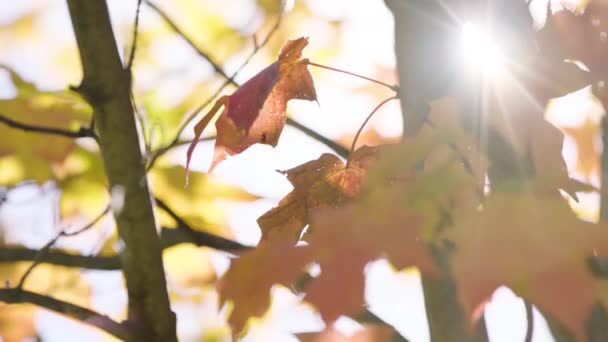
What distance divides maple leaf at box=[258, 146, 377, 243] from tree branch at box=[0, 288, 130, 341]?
0.21 meters

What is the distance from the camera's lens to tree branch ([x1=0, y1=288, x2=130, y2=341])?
31.6 inches

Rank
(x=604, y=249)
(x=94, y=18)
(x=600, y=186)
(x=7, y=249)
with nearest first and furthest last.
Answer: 1. (x=604, y=249)
2. (x=94, y=18)
3. (x=600, y=186)
4. (x=7, y=249)

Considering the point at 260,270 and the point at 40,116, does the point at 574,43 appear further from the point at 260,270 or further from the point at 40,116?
the point at 40,116

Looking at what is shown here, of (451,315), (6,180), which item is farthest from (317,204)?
(6,180)

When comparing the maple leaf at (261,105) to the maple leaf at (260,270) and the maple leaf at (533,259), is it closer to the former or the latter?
the maple leaf at (260,270)

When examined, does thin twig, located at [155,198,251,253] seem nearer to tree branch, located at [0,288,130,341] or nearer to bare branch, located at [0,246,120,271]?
bare branch, located at [0,246,120,271]

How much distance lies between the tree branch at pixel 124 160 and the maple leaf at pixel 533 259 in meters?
0.39

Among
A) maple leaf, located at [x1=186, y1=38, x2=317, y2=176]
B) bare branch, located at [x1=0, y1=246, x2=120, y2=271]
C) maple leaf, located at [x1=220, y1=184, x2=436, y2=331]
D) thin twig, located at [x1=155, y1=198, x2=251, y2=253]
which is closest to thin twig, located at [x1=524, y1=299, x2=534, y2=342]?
maple leaf, located at [x1=220, y1=184, x2=436, y2=331]

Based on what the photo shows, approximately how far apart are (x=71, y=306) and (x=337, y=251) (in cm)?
36

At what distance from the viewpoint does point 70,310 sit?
814 mm

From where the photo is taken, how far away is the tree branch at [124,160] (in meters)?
0.80

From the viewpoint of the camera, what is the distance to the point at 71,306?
2.69 feet

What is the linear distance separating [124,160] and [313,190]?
244 mm

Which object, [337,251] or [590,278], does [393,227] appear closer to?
[337,251]
